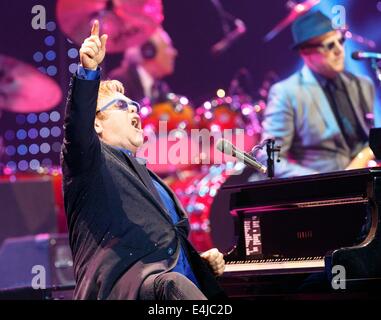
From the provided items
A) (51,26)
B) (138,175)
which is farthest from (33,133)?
(138,175)

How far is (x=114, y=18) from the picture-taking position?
6.91m

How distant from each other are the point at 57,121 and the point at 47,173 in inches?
19.7

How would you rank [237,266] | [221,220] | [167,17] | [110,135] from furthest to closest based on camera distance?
[167,17] < [221,220] < [237,266] < [110,135]

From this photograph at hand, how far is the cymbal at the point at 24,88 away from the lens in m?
7.24

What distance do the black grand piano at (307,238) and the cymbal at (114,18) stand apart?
10.0ft

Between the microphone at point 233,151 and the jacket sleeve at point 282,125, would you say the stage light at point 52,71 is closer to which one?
the jacket sleeve at point 282,125

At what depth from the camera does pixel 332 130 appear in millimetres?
6668

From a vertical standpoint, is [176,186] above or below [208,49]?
below

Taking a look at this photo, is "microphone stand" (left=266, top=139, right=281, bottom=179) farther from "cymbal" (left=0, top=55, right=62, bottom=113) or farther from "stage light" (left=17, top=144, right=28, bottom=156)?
"stage light" (left=17, top=144, right=28, bottom=156)

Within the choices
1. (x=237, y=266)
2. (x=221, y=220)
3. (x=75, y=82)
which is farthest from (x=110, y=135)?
(x=221, y=220)

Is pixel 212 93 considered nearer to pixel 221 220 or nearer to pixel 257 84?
pixel 257 84

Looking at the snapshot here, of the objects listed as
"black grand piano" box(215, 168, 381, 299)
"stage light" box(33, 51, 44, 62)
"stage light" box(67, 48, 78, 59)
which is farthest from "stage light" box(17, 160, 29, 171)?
"black grand piano" box(215, 168, 381, 299)

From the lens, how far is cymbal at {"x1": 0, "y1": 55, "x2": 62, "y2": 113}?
7.24 metres

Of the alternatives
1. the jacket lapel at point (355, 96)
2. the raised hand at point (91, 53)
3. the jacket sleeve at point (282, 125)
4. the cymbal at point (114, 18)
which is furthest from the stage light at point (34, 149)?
the raised hand at point (91, 53)
